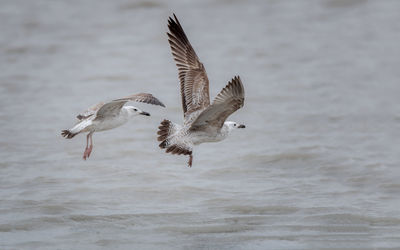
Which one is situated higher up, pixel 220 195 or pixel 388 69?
pixel 388 69

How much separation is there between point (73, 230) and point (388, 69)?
24.5 feet

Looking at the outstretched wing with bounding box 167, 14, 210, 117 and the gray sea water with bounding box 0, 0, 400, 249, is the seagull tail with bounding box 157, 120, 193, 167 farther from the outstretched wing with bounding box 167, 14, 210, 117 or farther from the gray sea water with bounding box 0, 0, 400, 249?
the gray sea water with bounding box 0, 0, 400, 249

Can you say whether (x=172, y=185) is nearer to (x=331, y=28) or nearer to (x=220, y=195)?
(x=220, y=195)

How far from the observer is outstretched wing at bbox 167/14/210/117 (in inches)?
395

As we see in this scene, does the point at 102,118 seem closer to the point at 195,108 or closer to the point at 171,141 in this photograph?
the point at 195,108

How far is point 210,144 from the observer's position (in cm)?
1309

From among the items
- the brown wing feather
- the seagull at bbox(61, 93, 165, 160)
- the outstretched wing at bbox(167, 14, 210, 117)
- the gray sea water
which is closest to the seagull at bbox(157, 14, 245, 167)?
the outstretched wing at bbox(167, 14, 210, 117)

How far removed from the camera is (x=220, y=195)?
425 inches

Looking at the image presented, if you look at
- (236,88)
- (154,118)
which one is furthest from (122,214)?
(154,118)

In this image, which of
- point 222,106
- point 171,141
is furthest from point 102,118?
point 222,106

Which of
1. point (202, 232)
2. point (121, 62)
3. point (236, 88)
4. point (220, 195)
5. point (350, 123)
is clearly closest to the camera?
point (236, 88)

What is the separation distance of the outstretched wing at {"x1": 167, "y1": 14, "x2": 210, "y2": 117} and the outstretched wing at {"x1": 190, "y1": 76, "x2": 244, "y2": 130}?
398 millimetres

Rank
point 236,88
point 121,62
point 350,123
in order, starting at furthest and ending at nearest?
point 121,62 < point 350,123 < point 236,88

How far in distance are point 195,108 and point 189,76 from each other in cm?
54
